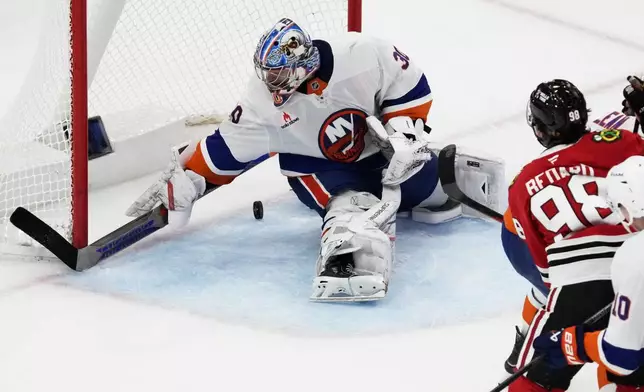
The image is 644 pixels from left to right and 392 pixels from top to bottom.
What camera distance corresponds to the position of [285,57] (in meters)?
3.25

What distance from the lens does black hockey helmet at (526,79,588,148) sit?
242cm

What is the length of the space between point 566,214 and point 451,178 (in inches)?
44.3

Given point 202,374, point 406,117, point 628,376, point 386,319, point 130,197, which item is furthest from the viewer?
point 130,197

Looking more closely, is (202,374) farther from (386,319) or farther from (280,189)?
(280,189)

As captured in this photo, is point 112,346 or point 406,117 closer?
point 112,346

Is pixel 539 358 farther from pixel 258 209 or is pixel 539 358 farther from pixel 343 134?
pixel 258 209

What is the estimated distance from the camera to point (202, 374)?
9.48ft

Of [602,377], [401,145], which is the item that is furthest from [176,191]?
[602,377]

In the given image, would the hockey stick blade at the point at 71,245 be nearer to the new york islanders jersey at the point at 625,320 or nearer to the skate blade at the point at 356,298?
the skate blade at the point at 356,298

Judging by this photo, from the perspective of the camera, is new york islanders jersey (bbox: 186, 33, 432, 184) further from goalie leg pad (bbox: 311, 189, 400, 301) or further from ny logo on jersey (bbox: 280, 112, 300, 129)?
goalie leg pad (bbox: 311, 189, 400, 301)

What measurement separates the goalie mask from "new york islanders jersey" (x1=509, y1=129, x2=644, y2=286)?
99 centimetres

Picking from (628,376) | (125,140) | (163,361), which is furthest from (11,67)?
(628,376)

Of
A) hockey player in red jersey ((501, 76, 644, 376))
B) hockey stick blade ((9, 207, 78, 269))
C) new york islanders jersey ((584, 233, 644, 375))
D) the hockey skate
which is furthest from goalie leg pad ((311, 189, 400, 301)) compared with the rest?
new york islanders jersey ((584, 233, 644, 375))

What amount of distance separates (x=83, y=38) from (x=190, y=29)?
750 mm
